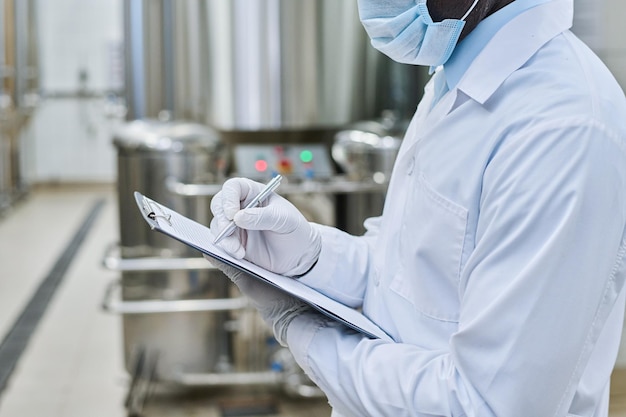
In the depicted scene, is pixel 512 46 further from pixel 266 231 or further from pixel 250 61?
pixel 250 61

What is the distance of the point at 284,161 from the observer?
263cm

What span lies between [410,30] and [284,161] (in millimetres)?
1806

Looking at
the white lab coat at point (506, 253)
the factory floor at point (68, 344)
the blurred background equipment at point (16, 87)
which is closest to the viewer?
the white lab coat at point (506, 253)

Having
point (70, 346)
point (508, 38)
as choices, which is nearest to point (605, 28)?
point (508, 38)

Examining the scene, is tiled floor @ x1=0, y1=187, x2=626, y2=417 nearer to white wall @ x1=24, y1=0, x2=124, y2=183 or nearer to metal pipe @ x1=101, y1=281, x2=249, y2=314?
metal pipe @ x1=101, y1=281, x2=249, y2=314

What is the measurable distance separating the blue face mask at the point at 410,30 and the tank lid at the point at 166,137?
1.77 metres

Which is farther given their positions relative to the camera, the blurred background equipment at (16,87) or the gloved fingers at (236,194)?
the blurred background equipment at (16,87)

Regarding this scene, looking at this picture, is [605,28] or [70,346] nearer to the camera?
[605,28]

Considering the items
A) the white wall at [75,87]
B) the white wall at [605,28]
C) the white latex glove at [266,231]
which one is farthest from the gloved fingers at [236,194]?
the white wall at [75,87]

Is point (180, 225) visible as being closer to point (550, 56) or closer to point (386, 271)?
point (386, 271)

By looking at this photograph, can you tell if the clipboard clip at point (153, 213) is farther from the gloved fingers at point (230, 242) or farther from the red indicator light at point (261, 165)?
the red indicator light at point (261, 165)

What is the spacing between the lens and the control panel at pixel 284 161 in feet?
8.52

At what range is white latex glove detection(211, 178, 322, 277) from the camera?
35.1 inches

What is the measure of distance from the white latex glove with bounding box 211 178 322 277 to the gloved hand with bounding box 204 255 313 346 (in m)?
0.03
